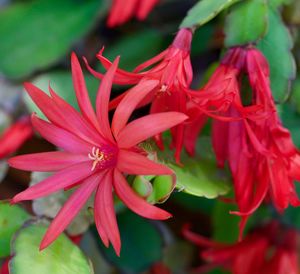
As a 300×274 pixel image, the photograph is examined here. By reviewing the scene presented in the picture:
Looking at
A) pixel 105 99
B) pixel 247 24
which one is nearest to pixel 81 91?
Answer: pixel 105 99

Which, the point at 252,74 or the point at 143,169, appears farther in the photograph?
the point at 252,74

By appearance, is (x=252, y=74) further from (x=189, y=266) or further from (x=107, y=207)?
(x=189, y=266)

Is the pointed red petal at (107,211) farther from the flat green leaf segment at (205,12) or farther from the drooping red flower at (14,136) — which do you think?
the drooping red flower at (14,136)

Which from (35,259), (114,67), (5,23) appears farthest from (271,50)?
(5,23)

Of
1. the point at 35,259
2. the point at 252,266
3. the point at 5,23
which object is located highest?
the point at 5,23

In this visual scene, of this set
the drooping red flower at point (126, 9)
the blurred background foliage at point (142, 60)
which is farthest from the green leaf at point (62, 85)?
the drooping red flower at point (126, 9)

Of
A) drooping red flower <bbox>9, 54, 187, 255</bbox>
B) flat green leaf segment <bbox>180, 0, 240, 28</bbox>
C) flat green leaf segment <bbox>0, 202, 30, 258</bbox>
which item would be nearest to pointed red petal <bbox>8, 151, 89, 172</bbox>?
drooping red flower <bbox>9, 54, 187, 255</bbox>

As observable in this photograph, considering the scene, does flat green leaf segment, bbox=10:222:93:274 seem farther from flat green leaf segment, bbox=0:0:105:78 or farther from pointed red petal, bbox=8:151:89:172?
flat green leaf segment, bbox=0:0:105:78

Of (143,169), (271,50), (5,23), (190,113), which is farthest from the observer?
(5,23)
